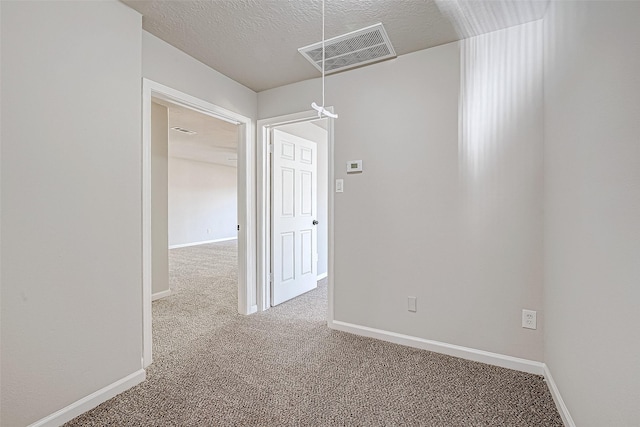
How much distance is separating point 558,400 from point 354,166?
2.12 metres

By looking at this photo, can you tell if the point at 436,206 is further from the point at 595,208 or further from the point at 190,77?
the point at 190,77

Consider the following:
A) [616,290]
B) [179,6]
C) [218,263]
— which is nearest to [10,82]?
[179,6]

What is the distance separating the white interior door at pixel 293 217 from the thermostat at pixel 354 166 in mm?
1007

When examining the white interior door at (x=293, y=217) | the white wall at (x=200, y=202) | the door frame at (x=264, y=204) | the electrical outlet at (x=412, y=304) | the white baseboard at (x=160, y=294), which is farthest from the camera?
the white wall at (x=200, y=202)

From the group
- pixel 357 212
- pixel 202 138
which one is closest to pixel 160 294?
pixel 357 212

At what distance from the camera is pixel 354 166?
2.77m

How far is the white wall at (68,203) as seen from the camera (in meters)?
1.46

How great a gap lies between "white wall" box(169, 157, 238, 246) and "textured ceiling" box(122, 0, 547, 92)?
7.04 metres

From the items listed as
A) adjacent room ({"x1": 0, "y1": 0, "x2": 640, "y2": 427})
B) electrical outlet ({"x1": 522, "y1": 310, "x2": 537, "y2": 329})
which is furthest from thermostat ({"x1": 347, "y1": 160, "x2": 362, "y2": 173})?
electrical outlet ({"x1": 522, "y1": 310, "x2": 537, "y2": 329})

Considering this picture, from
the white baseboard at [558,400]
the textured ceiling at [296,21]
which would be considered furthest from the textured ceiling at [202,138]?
the white baseboard at [558,400]

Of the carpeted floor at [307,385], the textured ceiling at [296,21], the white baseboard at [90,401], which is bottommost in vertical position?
the carpeted floor at [307,385]

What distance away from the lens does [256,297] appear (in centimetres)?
339

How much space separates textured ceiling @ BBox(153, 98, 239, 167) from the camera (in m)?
4.69

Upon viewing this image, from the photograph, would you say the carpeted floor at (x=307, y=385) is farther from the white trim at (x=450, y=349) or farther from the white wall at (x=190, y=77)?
the white wall at (x=190, y=77)
